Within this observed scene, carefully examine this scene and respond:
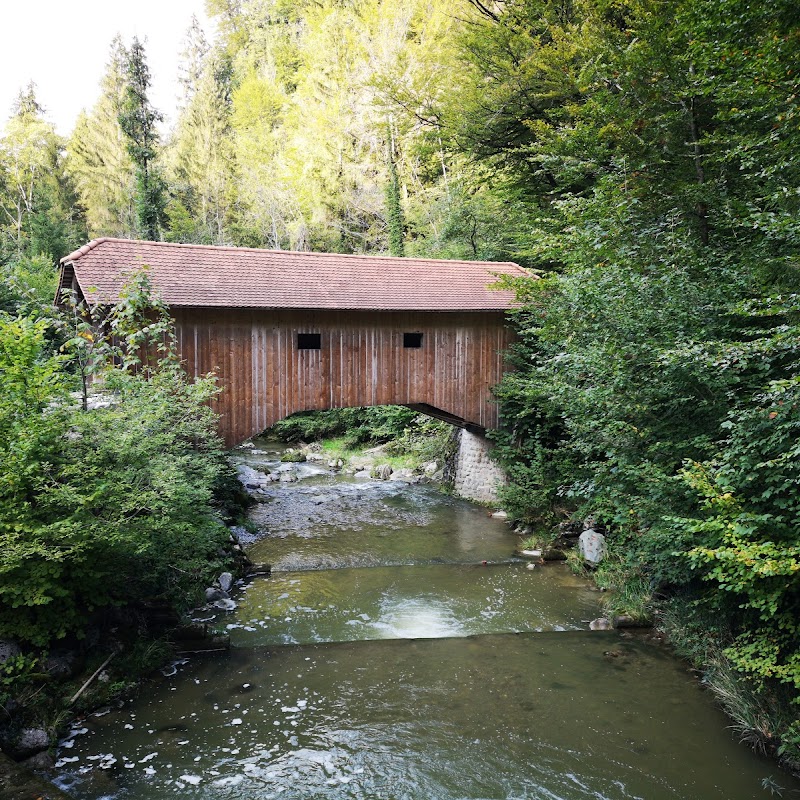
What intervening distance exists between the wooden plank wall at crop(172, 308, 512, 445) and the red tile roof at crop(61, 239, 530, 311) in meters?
0.38

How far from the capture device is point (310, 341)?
9938mm

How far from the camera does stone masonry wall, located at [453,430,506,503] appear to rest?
11914mm

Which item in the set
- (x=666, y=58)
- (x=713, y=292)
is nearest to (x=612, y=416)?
(x=713, y=292)

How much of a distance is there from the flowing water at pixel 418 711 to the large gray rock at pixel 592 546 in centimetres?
45

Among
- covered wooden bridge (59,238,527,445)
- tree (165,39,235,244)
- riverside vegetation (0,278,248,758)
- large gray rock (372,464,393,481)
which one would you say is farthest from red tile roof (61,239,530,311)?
tree (165,39,235,244)

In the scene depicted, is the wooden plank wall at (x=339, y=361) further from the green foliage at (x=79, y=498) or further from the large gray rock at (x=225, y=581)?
the green foliage at (x=79, y=498)

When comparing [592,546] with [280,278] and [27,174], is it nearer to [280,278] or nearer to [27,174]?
[280,278]

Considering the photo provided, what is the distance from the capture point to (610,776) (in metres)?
4.09

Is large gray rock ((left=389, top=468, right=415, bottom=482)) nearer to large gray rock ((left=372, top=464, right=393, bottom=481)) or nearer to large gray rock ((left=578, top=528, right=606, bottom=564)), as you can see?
large gray rock ((left=372, top=464, right=393, bottom=481))

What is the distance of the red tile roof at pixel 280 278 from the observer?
8.59 meters

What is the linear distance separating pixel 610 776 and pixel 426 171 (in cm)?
1857

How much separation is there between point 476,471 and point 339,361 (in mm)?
4199

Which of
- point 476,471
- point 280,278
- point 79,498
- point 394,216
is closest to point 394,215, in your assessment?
point 394,216

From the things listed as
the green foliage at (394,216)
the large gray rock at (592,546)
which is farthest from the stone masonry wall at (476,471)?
the green foliage at (394,216)
